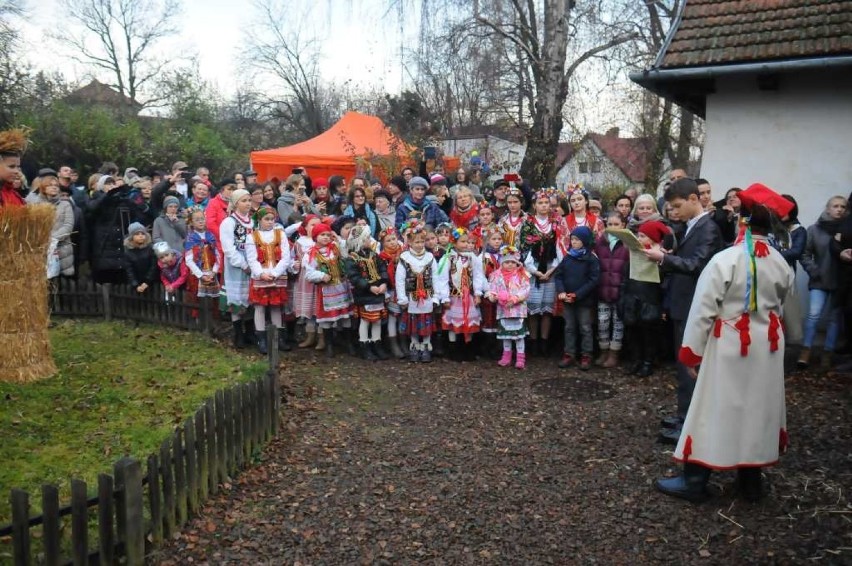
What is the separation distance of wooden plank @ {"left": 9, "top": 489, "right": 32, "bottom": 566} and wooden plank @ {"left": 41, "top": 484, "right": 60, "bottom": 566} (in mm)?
68

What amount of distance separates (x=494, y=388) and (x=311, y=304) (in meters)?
2.67

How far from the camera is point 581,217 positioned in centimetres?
792

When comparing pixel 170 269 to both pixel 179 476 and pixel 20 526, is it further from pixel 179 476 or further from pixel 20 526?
pixel 20 526

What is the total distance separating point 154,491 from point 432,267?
15.3 ft

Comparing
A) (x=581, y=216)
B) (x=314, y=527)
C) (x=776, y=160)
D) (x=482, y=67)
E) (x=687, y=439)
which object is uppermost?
(x=482, y=67)

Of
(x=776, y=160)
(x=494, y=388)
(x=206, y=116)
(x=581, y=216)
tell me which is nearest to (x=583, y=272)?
(x=581, y=216)

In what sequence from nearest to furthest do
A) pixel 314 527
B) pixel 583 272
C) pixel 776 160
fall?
1. pixel 314 527
2. pixel 583 272
3. pixel 776 160

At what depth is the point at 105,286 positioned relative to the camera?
9.36 m

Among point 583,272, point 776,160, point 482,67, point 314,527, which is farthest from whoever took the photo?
point 482,67

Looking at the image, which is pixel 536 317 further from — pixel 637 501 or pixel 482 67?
pixel 482 67

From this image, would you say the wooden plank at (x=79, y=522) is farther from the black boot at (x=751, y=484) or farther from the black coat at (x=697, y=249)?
the black coat at (x=697, y=249)

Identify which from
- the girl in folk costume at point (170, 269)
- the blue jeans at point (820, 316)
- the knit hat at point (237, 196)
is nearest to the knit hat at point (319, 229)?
the knit hat at point (237, 196)

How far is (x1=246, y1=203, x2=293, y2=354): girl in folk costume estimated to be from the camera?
309 inches

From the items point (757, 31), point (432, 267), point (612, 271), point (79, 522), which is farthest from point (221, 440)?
point (757, 31)
